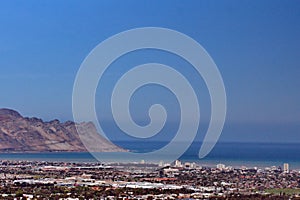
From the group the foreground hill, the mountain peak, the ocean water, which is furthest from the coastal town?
→ the mountain peak

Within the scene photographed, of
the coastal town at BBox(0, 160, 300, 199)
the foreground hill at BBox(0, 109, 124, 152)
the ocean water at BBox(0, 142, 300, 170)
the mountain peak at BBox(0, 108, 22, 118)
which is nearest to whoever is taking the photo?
the coastal town at BBox(0, 160, 300, 199)

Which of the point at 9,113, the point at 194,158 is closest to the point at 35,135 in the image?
the point at 9,113

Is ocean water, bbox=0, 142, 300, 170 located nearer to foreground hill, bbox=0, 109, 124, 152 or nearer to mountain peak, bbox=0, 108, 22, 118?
foreground hill, bbox=0, 109, 124, 152

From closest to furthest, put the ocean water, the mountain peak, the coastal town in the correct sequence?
the coastal town < the ocean water < the mountain peak

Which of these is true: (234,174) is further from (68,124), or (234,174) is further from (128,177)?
(68,124)

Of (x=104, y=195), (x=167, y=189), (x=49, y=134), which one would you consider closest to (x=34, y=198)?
(x=104, y=195)

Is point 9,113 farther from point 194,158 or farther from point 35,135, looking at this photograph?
point 194,158
